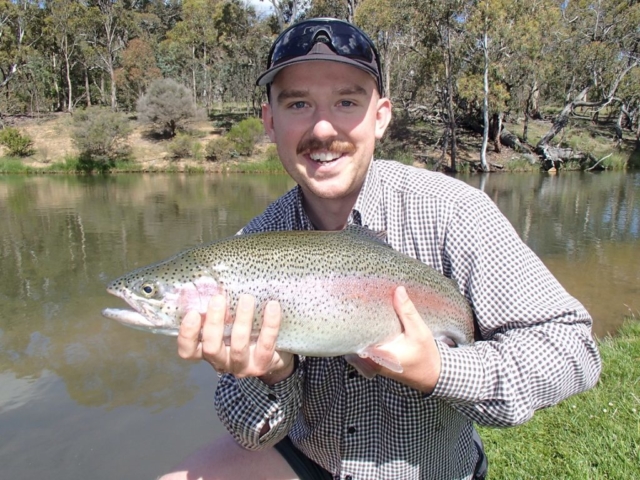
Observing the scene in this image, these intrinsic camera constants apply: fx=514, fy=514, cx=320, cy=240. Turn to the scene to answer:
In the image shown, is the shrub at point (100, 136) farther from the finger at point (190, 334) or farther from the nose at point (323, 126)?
the finger at point (190, 334)

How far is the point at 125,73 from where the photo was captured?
159 feet

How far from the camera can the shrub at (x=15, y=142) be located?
34688mm

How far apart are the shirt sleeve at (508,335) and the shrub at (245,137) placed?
3524 cm

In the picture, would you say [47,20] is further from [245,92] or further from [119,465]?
[119,465]

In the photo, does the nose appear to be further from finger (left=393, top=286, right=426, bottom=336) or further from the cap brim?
finger (left=393, top=286, right=426, bottom=336)

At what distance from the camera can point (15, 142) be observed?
114ft

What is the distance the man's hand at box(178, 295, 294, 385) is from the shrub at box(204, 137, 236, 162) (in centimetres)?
3486

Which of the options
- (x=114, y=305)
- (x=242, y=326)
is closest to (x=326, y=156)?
(x=242, y=326)

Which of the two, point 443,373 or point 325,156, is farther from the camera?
point 325,156

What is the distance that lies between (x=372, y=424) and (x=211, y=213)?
53.2 ft

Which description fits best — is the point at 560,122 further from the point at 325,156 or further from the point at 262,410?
the point at 262,410

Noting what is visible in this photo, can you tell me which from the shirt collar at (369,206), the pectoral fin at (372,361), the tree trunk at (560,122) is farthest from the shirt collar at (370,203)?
the tree trunk at (560,122)

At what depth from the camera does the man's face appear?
244cm

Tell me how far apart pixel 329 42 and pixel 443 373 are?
1.57m
